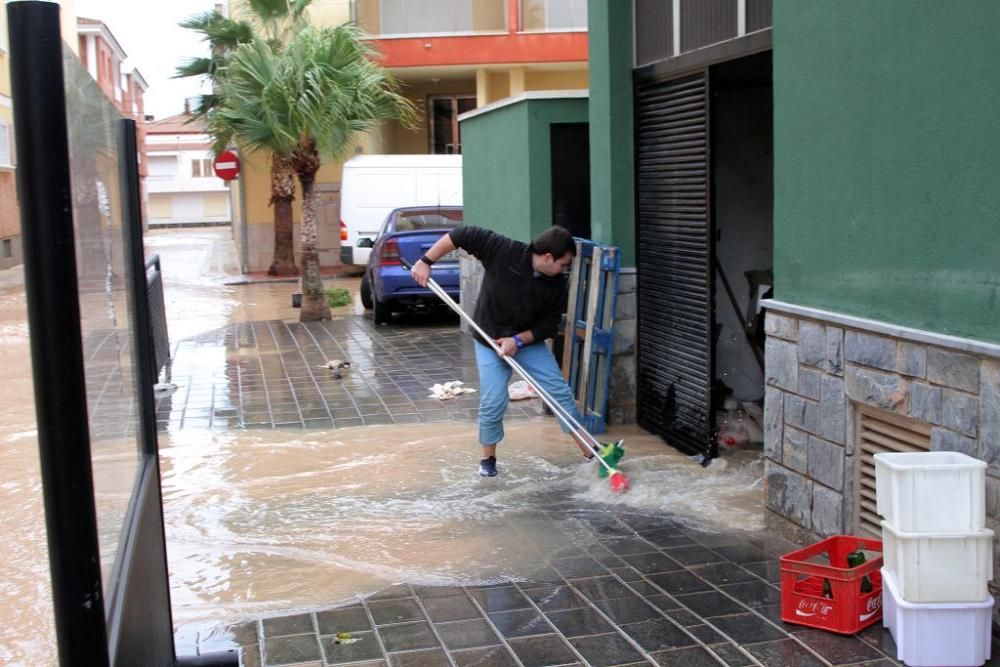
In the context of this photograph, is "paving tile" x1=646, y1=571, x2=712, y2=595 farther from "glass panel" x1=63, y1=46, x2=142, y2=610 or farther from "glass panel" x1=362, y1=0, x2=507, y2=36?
"glass panel" x1=362, y1=0, x2=507, y2=36

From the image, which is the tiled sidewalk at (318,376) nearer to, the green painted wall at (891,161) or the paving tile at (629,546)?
the paving tile at (629,546)

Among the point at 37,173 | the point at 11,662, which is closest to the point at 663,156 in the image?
the point at 11,662

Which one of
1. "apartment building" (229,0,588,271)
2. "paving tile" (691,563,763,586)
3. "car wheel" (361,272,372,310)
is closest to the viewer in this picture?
"paving tile" (691,563,763,586)

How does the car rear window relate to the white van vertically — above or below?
below

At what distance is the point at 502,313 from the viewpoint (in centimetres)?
711

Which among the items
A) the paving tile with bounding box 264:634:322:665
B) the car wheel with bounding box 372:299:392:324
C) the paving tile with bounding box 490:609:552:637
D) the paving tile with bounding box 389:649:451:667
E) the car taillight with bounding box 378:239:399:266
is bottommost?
the paving tile with bounding box 490:609:552:637

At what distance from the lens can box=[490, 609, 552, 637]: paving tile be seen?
4637 mm

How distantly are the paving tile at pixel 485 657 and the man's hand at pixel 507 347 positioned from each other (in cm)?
274

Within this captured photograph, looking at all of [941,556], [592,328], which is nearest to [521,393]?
[592,328]

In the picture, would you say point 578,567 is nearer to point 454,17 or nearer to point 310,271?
point 310,271

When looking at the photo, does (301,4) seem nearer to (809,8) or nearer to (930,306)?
(809,8)

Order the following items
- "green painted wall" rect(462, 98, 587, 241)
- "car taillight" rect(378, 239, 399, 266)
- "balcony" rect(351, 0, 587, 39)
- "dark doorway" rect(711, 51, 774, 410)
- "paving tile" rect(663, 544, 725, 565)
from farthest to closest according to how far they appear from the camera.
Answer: "balcony" rect(351, 0, 587, 39), "car taillight" rect(378, 239, 399, 266), "green painted wall" rect(462, 98, 587, 241), "dark doorway" rect(711, 51, 774, 410), "paving tile" rect(663, 544, 725, 565)

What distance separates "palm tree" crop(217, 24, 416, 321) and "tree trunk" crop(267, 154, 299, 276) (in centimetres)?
650

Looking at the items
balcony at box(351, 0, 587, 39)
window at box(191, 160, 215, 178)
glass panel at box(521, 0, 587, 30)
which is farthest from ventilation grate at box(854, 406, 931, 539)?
window at box(191, 160, 215, 178)
